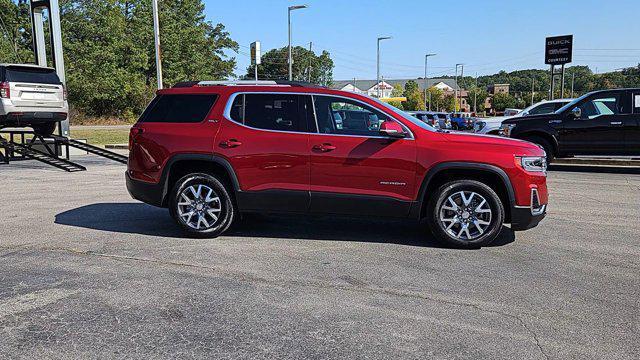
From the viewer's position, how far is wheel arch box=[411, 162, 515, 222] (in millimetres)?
5602

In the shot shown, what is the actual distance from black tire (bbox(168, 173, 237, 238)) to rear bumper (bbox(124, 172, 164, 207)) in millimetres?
198

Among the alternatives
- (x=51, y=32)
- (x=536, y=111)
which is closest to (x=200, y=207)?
(x=536, y=111)

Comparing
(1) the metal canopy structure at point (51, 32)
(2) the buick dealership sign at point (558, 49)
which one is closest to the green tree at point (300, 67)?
(2) the buick dealership sign at point (558, 49)

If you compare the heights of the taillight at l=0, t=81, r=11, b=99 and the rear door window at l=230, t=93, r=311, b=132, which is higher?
the taillight at l=0, t=81, r=11, b=99

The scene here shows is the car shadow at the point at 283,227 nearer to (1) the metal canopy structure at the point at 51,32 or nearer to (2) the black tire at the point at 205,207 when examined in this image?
(2) the black tire at the point at 205,207

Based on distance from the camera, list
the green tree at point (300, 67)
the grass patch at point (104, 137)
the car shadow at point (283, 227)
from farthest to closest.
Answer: the green tree at point (300, 67)
the grass patch at point (104, 137)
the car shadow at point (283, 227)

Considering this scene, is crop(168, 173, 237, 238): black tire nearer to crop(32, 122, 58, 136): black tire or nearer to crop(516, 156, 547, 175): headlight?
crop(516, 156, 547, 175): headlight

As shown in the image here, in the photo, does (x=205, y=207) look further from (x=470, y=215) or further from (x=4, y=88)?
(x=4, y=88)

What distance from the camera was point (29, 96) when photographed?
510 inches

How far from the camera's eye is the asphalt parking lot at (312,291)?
3439 millimetres

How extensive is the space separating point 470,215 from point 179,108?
3.65 m

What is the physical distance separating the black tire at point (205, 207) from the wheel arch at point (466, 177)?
2.18 metres

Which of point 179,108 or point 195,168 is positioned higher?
point 179,108

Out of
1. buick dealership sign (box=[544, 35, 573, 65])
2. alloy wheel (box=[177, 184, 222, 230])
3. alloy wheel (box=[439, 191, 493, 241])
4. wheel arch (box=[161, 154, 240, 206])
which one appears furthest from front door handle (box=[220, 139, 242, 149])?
buick dealership sign (box=[544, 35, 573, 65])
